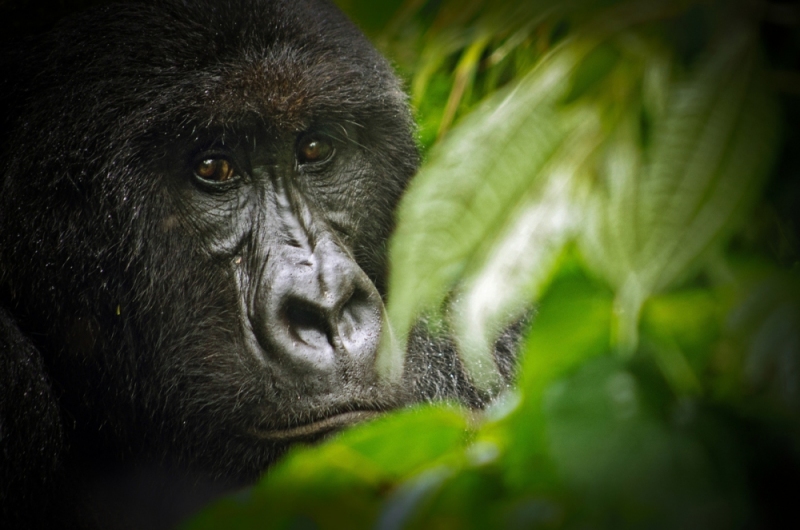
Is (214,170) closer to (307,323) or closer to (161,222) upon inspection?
(161,222)

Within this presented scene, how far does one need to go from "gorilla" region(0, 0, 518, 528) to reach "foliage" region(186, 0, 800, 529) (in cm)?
86

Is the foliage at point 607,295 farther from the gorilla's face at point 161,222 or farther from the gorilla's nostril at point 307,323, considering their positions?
the gorilla's face at point 161,222

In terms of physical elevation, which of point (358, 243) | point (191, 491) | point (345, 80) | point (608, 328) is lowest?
point (191, 491)

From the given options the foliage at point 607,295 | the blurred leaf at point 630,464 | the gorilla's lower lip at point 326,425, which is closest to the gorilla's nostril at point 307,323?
the gorilla's lower lip at point 326,425

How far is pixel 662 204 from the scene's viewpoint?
1.65 ft

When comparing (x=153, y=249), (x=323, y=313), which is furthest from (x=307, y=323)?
(x=153, y=249)

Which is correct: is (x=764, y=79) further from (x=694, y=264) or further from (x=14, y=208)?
(x=14, y=208)

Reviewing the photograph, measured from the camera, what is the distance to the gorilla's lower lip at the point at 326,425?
4.49ft

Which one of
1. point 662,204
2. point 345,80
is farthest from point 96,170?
point 662,204

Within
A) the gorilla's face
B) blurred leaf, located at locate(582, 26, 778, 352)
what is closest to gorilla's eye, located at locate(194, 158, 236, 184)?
the gorilla's face

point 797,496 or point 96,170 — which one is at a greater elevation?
point 96,170

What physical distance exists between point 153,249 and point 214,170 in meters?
0.21

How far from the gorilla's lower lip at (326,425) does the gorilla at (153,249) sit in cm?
3

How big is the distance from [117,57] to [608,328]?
1292mm
